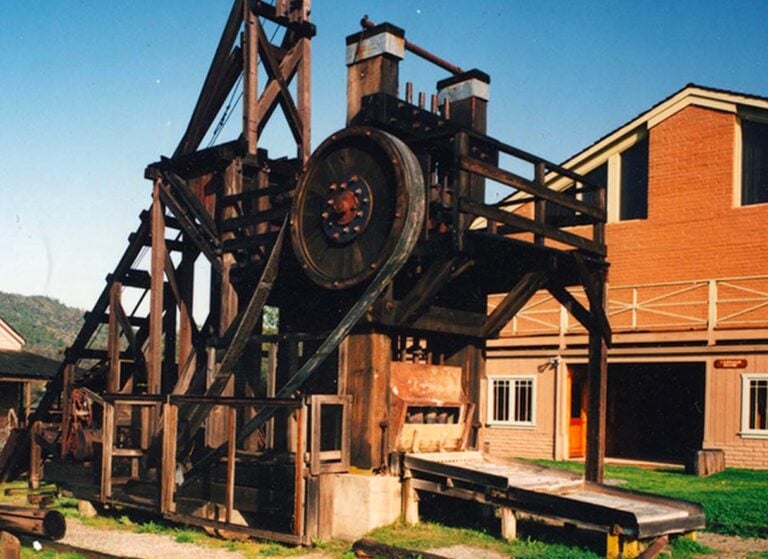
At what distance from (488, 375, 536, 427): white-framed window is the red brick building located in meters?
0.03

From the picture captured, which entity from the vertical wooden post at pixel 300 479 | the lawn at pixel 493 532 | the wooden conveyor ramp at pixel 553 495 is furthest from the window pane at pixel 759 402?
the vertical wooden post at pixel 300 479

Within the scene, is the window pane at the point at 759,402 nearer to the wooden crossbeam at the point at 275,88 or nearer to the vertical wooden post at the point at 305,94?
the vertical wooden post at the point at 305,94

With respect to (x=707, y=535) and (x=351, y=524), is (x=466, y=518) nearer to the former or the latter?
(x=351, y=524)

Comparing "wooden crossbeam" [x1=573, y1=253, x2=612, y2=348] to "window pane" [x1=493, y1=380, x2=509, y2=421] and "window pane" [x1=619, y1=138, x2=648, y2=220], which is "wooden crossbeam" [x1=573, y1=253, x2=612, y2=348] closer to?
"window pane" [x1=493, y1=380, x2=509, y2=421]

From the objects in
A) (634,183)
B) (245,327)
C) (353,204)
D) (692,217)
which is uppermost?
(634,183)

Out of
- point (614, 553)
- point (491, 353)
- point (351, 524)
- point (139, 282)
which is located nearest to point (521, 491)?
point (614, 553)

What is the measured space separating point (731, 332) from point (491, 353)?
277 inches

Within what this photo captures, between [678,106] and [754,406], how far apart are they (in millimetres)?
8453

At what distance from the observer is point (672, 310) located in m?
25.0

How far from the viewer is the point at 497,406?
88.6 feet

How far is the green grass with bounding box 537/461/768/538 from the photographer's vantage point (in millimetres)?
12344

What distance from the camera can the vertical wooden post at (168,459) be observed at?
1268 centimetres

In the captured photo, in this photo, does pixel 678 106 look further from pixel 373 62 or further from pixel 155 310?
pixel 155 310

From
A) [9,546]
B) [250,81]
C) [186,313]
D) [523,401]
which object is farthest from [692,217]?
[9,546]
